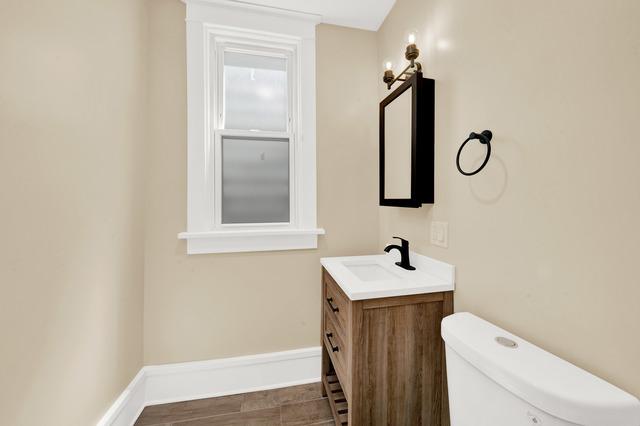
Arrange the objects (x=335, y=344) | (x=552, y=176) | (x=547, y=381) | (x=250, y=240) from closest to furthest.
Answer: (x=547, y=381)
(x=552, y=176)
(x=335, y=344)
(x=250, y=240)

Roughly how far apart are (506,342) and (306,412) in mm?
1223

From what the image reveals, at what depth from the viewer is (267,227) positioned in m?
1.77

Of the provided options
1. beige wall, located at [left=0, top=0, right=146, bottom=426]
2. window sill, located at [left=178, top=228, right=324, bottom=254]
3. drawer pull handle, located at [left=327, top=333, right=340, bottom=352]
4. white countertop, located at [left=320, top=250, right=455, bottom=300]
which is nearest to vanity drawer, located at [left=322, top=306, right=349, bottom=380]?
drawer pull handle, located at [left=327, top=333, right=340, bottom=352]

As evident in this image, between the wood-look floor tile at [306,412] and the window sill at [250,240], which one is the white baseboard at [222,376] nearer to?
the wood-look floor tile at [306,412]

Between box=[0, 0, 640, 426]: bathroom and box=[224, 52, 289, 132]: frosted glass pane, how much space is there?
10cm

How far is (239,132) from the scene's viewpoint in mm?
1697

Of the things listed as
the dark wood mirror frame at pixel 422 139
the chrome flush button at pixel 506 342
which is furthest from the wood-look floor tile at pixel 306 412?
the dark wood mirror frame at pixel 422 139

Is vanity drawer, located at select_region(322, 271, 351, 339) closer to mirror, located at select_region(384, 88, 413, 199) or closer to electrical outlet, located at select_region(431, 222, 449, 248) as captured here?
electrical outlet, located at select_region(431, 222, 449, 248)

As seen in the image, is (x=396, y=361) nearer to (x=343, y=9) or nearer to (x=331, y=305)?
(x=331, y=305)

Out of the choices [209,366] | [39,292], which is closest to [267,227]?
[209,366]

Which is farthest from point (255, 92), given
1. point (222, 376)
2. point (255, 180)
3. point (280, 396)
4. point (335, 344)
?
point (280, 396)

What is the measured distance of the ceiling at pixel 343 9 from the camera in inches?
62.1

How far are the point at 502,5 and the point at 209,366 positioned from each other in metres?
2.27

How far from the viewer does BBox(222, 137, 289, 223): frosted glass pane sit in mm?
1712
